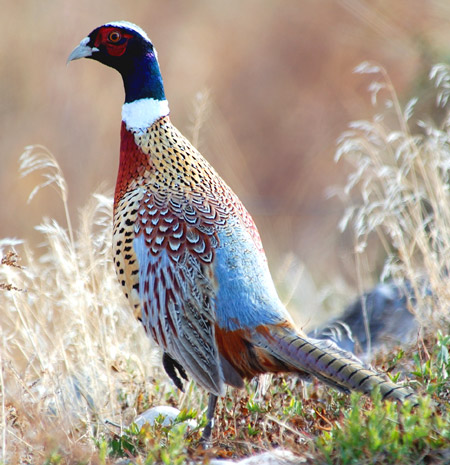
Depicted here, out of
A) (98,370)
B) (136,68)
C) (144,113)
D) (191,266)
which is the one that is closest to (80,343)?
(98,370)

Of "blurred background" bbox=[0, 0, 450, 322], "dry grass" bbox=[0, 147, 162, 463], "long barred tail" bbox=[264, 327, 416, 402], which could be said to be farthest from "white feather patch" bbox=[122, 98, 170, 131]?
"blurred background" bbox=[0, 0, 450, 322]

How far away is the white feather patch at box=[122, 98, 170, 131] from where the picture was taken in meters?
3.82

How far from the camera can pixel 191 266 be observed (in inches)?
136

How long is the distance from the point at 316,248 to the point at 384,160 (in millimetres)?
2208

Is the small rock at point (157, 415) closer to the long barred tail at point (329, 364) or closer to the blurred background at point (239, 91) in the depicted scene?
the long barred tail at point (329, 364)

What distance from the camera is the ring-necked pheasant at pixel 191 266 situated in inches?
130

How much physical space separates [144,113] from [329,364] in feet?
5.50

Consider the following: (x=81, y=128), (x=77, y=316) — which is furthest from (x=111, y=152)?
(x=77, y=316)

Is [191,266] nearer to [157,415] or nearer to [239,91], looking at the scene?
[157,415]

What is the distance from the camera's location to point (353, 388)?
2912 millimetres

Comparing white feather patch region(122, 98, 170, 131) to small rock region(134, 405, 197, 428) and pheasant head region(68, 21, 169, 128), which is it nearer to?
pheasant head region(68, 21, 169, 128)

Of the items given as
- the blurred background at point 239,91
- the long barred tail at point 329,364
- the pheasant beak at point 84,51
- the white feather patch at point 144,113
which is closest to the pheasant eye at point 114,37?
the pheasant beak at point 84,51

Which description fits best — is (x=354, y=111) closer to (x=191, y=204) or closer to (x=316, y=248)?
(x=316, y=248)

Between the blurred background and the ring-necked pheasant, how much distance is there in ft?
15.6
